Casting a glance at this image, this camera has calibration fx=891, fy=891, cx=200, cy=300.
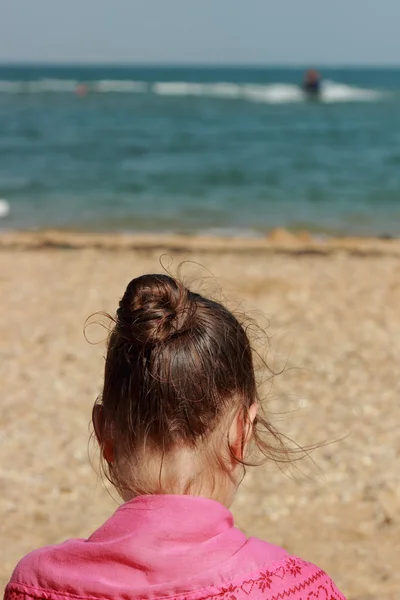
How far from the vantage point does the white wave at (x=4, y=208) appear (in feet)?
43.9

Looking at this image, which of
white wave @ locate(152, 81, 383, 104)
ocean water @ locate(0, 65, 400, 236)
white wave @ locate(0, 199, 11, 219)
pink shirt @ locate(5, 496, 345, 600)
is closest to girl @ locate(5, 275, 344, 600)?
pink shirt @ locate(5, 496, 345, 600)

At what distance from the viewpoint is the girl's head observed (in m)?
1.28

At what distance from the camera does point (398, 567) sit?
3119 millimetres

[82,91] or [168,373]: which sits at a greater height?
[168,373]

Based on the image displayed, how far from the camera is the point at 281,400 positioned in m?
4.72

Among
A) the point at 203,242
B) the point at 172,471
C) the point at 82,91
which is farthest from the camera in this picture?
the point at 82,91

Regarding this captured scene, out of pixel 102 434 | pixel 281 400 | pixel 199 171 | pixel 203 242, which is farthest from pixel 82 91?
pixel 102 434

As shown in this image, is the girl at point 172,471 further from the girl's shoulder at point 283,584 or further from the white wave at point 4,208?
→ the white wave at point 4,208

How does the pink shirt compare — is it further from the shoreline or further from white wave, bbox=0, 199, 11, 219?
white wave, bbox=0, 199, 11, 219

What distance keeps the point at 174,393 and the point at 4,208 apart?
12.9 metres

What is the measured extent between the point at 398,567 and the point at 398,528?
0.30m

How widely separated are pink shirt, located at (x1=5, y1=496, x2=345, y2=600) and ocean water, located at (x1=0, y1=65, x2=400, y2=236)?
1086 cm

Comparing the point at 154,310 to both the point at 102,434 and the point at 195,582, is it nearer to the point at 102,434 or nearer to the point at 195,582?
the point at 102,434

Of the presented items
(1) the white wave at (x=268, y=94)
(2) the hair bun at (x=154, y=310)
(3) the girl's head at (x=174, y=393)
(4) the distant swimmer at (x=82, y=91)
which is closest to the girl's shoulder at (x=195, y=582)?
(3) the girl's head at (x=174, y=393)
